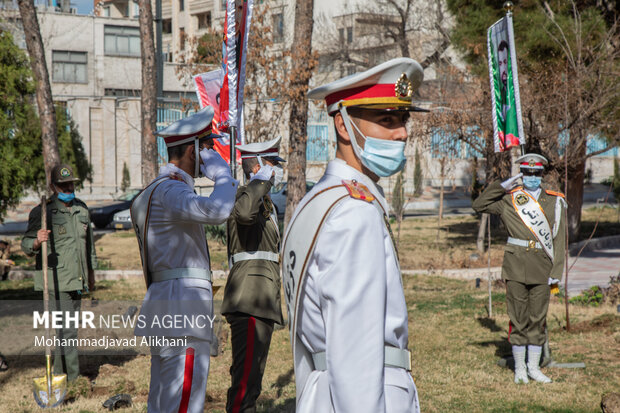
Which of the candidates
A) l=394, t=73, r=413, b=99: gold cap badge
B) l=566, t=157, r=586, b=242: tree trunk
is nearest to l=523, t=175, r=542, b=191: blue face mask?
l=394, t=73, r=413, b=99: gold cap badge

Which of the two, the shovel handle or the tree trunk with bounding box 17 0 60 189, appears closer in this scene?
the shovel handle

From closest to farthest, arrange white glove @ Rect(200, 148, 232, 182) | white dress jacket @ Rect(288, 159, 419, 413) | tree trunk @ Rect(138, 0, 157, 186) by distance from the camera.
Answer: white dress jacket @ Rect(288, 159, 419, 413) → white glove @ Rect(200, 148, 232, 182) → tree trunk @ Rect(138, 0, 157, 186)

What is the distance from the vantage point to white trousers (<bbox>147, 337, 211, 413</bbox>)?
180 inches

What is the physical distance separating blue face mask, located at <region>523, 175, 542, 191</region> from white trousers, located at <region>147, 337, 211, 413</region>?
4.38 meters

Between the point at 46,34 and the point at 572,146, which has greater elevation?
the point at 46,34

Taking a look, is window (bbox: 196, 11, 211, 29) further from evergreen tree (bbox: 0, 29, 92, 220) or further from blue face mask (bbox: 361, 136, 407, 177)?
blue face mask (bbox: 361, 136, 407, 177)

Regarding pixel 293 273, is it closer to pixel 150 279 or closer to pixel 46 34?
pixel 150 279

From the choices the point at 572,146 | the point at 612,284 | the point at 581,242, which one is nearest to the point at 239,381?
the point at 612,284

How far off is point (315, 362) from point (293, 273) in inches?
14.0

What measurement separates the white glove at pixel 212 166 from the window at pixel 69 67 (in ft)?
140

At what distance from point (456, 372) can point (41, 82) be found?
1193cm

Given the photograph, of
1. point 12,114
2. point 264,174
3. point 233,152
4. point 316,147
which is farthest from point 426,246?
point 316,147

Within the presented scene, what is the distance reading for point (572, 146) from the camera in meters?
15.3

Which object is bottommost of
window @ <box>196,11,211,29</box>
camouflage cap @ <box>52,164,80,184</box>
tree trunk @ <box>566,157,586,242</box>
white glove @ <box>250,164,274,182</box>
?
tree trunk @ <box>566,157,586,242</box>
